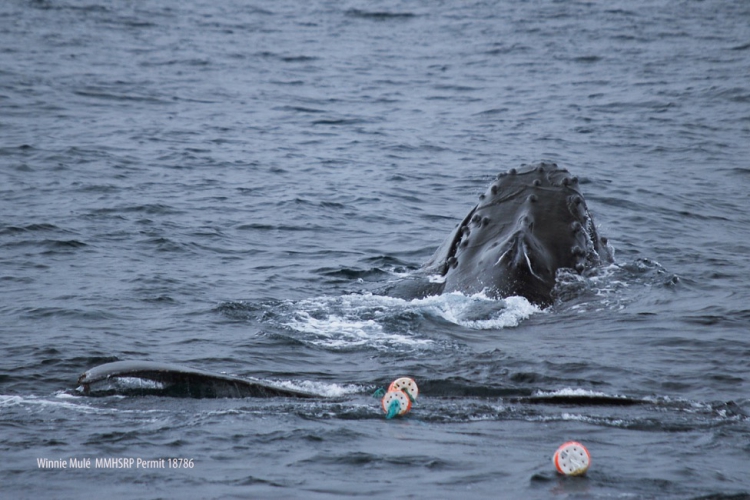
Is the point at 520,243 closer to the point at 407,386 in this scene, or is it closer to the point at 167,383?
the point at 407,386

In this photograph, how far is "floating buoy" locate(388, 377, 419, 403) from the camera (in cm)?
814

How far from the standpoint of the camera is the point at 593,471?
6.49 m

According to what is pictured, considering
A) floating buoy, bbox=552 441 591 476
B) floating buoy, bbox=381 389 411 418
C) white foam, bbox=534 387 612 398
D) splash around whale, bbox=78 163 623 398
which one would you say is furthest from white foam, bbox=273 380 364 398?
splash around whale, bbox=78 163 623 398

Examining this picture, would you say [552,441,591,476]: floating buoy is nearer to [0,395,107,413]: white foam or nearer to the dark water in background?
the dark water in background

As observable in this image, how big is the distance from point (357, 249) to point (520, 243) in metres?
4.82

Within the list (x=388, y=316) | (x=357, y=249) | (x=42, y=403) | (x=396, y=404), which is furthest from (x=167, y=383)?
(x=357, y=249)

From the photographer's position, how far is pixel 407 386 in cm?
817

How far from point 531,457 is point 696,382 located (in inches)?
105

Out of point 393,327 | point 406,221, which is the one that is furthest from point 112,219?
point 393,327

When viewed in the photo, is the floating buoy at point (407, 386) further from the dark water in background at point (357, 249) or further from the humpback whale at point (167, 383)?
the humpback whale at point (167, 383)

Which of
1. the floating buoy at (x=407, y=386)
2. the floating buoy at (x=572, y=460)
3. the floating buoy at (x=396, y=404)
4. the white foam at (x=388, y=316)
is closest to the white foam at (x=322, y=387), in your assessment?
the floating buoy at (x=407, y=386)

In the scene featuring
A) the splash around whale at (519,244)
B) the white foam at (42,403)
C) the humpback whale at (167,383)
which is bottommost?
the white foam at (42,403)

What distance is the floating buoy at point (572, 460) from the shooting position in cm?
639

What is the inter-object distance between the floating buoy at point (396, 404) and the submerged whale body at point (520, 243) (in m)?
3.03
